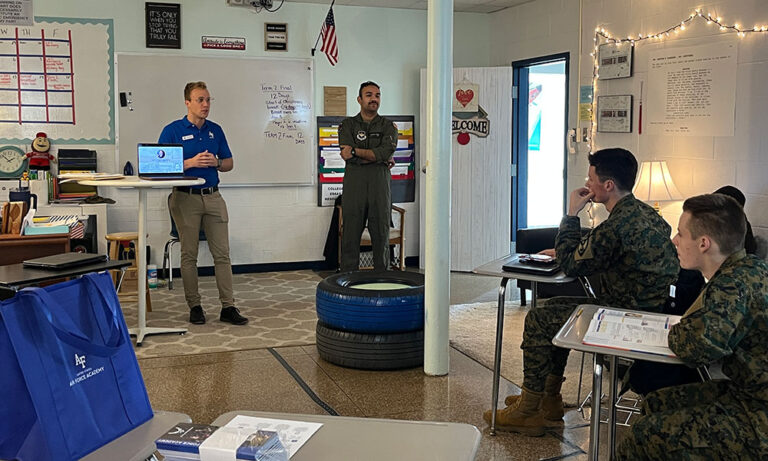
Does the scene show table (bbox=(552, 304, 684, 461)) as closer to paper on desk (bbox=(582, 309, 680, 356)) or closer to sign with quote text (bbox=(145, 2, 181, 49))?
paper on desk (bbox=(582, 309, 680, 356))

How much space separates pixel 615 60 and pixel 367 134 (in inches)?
81.5

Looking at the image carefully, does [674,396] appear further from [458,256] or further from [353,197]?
[458,256]

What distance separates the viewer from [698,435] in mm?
2316

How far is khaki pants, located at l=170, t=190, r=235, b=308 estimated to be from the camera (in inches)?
211

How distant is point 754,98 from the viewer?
15.7 ft

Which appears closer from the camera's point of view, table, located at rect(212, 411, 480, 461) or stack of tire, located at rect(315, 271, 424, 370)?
table, located at rect(212, 411, 480, 461)

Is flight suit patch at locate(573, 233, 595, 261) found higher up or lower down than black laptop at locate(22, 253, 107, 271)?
lower down

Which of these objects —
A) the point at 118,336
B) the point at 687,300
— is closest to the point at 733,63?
the point at 687,300

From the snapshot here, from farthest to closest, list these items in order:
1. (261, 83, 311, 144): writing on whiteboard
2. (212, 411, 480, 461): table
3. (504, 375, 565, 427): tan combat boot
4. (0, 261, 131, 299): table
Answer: (261, 83, 311, 144): writing on whiteboard
(504, 375, 565, 427): tan combat boot
(0, 261, 131, 299): table
(212, 411, 480, 461): table

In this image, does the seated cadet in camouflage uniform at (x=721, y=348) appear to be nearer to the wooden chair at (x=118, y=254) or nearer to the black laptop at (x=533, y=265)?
the black laptop at (x=533, y=265)

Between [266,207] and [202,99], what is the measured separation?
2.53 meters

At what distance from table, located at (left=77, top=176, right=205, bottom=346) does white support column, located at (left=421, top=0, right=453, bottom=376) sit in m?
1.55

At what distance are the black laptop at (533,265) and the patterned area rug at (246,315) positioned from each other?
1998 millimetres

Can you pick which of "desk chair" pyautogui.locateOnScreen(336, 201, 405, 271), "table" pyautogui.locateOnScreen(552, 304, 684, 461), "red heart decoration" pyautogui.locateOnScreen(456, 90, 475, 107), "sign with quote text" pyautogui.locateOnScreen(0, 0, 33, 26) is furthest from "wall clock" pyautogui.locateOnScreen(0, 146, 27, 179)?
"table" pyautogui.locateOnScreen(552, 304, 684, 461)
